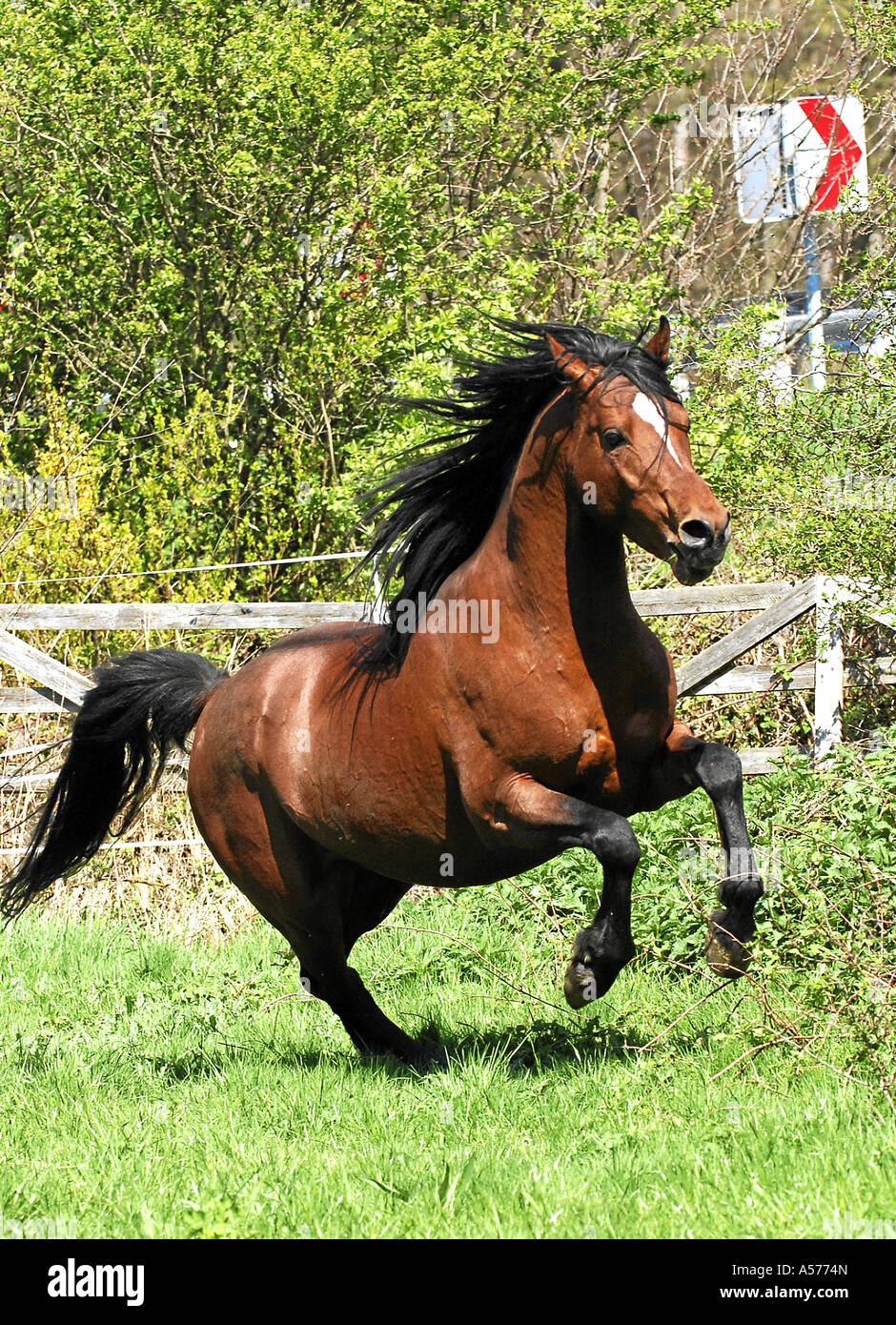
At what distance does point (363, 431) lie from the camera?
11.2 m

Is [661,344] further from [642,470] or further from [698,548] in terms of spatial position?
[698,548]

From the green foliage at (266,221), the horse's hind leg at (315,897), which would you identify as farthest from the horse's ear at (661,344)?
the green foliage at (266,221)

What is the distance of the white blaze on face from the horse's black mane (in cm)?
47

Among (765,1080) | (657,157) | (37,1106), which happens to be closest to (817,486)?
(765,1080)

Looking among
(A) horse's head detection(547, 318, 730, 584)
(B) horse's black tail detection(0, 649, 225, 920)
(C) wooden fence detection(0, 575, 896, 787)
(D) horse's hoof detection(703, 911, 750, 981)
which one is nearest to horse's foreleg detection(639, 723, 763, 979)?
(D) horse's hoof detection(703, 911, 750, 981)

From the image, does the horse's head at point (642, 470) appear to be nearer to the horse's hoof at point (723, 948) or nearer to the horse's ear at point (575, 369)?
the horse's ear at point (575, 369)

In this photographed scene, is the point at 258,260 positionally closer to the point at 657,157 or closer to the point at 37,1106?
the point at 657,157

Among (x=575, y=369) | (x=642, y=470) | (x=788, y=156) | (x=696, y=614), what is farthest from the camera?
(x=788, y=156)

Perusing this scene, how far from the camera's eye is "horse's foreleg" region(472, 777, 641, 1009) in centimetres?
393

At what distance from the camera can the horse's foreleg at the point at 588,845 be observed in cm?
393

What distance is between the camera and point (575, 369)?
406 centimetres

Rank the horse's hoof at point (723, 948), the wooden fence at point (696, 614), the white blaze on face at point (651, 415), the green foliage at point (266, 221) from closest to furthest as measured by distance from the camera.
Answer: the white blaze on face at point (651, 415) → the horse's hoof at point (723, 948) → the wooden fence at point (696, 614) → the green foliage at point (266, 221)

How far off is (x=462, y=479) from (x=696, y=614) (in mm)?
4061

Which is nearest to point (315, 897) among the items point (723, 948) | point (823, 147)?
point (723, 948)
